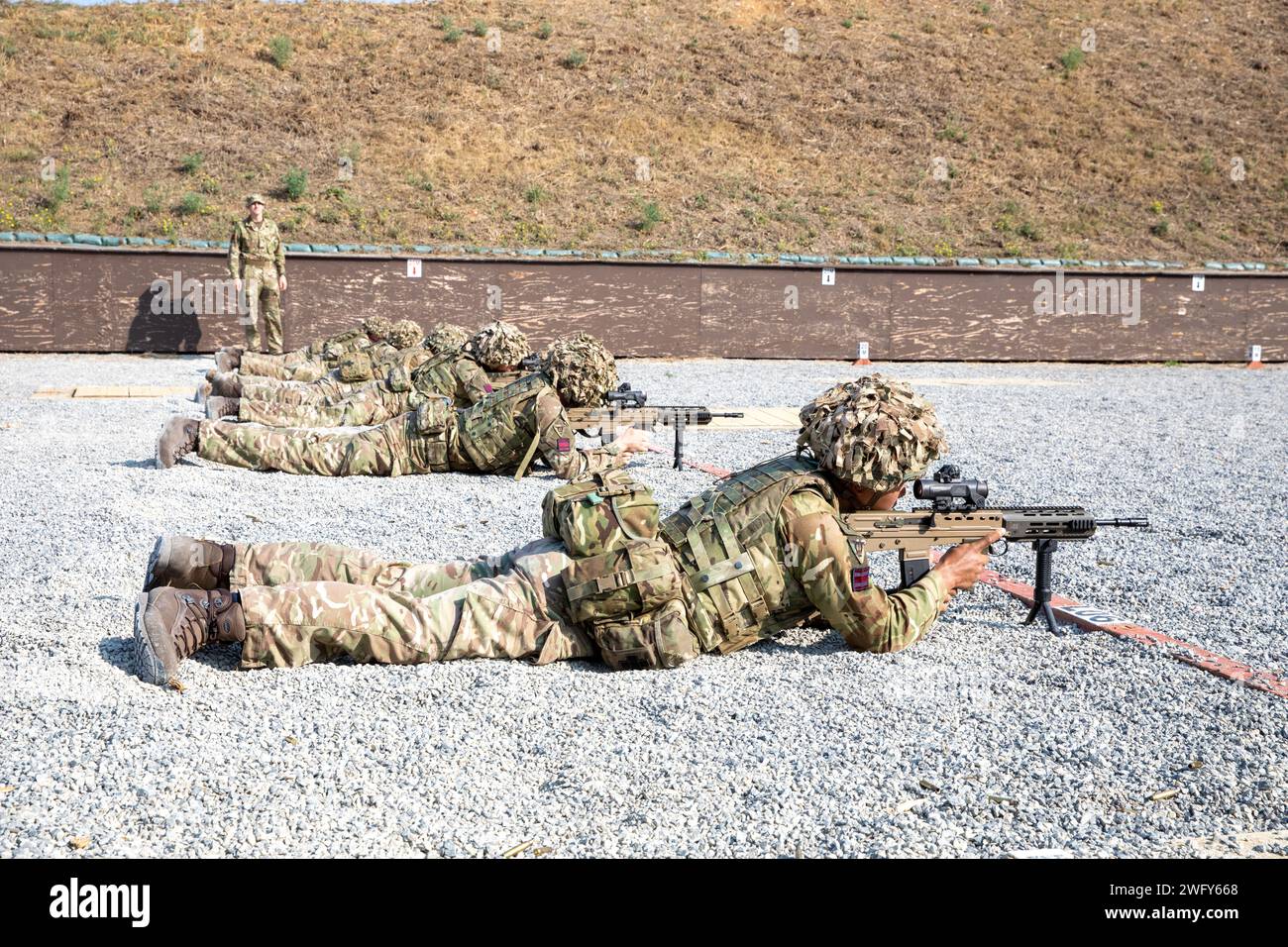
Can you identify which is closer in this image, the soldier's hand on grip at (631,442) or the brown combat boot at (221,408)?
the soldier's hand on grip at (631,442)

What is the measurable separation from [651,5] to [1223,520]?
31298 millimetres

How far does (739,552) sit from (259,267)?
1387cm

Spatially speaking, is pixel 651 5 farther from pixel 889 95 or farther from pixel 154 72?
pixel 154 72

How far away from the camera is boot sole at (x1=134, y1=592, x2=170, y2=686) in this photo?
3760mm

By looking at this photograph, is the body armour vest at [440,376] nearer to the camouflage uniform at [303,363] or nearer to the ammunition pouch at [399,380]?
the ammunition pouch at [399,380]

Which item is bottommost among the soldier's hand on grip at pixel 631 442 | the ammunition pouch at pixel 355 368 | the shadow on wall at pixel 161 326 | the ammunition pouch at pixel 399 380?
the soldier's hand on grip at pixel 631 442

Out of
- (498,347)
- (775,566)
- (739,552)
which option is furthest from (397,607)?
(498,347)

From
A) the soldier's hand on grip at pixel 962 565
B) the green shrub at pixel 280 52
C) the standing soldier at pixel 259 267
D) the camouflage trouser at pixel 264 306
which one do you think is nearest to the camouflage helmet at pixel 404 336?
the standing soldier at pixel 259 267

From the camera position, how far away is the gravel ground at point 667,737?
3.02 meters

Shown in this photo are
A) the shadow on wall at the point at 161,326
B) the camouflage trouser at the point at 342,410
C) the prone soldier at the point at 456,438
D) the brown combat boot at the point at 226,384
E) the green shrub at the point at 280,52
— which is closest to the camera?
the prone soldier at the point at 456,438

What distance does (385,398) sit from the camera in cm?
1048

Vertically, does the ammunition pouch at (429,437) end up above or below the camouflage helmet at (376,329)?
below

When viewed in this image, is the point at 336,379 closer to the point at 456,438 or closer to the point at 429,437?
the point at 429,437

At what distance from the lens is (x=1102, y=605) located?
5.28m
